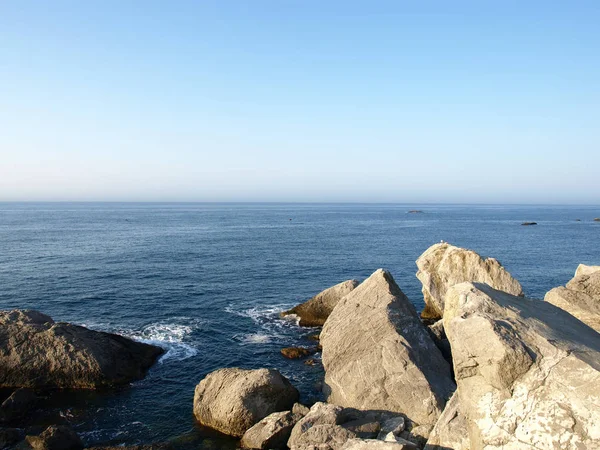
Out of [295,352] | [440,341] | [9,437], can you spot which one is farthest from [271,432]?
[440,341]

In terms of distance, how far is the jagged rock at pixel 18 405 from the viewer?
23.4 metres

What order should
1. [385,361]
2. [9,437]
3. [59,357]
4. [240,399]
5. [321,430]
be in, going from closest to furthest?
[321,430] → [9,437] → [240,399] → [385,361] → [59,357]

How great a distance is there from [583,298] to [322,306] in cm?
2191

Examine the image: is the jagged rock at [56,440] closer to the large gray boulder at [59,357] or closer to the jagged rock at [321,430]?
the large gray boulder at [59,357]


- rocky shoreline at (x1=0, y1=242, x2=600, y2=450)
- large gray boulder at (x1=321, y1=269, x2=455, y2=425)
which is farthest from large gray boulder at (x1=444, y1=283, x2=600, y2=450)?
large gray boulder at (x1=321, y1=269, x2=455, y2=425)

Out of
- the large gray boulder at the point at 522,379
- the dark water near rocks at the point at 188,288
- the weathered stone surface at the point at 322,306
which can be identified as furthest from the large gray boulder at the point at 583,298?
the weathered stone surface at the point at 322,306

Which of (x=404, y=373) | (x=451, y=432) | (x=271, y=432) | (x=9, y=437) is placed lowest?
(x=9, y=437)

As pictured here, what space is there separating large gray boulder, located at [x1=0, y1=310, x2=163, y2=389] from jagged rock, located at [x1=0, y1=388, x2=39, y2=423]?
2051mm

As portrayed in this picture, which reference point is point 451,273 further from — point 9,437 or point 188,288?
point 9,437

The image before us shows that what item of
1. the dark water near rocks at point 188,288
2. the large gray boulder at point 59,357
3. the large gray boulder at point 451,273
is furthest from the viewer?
the large gray boulder at point 451,273

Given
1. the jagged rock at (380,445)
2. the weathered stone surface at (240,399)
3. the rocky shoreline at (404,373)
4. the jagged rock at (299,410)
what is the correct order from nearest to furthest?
the rocky shoreline at (404,373) → the jagged rock at (380,445) → the jagged rock at (299,410) → the weathered stone surface at (240,399)

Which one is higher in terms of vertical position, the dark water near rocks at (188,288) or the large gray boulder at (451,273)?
the large gray boulder at (451,273)

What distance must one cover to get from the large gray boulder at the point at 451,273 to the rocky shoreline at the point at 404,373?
0.11m

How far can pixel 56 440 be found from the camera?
804 inches
